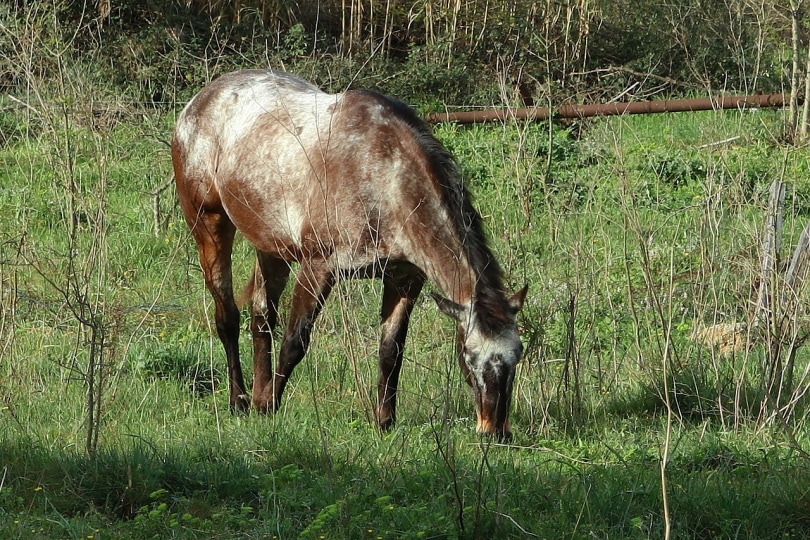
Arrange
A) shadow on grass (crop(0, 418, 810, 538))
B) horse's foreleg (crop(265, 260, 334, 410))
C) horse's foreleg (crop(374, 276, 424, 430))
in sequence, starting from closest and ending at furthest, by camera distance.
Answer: shadow on grass (crop(0, 418, 810, 538)) < horse's foreleg (crop(265, 260, 334, 410)) < horse's foreleg (crop(374, 276, 424, 430))

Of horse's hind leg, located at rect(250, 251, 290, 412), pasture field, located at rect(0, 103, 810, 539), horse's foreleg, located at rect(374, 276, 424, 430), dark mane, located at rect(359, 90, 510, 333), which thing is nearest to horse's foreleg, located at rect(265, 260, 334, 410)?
pasture field, located at rect(0, 103, 810, 539)

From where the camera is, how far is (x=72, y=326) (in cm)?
779

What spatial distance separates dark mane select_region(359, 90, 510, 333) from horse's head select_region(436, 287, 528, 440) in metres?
0.04

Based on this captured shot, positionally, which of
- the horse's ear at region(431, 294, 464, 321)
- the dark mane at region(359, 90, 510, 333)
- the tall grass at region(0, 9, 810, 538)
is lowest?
the tall grass at region(0, 9, 810, 538)

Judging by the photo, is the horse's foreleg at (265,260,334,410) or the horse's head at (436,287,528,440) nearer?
the horse's head at (436,287,528,440)

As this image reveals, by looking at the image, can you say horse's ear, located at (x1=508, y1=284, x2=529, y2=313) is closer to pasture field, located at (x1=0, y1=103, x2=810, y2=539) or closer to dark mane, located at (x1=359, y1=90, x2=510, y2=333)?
dark mane, located at (x1=359, y1=90, x2=510, y2=333)

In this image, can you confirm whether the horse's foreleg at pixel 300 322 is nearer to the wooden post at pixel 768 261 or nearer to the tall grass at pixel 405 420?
the tall grass at pixel 405 420

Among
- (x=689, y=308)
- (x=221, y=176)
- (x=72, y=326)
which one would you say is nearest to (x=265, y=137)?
(x=221, y=176)

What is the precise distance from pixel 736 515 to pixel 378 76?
1132cm

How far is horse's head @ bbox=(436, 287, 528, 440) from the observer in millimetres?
5582

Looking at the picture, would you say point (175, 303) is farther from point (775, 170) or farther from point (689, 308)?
point (775, 170)

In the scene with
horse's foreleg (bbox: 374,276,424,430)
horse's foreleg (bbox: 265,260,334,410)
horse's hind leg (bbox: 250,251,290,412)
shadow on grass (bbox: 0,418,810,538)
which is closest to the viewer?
shadow on grass (bbox: 0,418,810,538)

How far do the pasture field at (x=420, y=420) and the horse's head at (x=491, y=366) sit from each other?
0.17 m

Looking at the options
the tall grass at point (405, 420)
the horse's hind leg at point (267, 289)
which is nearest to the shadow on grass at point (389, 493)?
the tall grass at point (405, 420)
